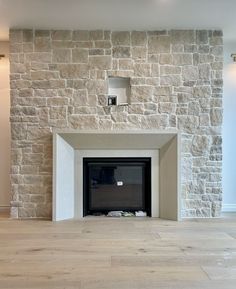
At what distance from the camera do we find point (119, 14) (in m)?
4.18

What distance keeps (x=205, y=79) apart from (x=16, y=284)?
3.59m

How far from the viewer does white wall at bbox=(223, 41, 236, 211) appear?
5.26m

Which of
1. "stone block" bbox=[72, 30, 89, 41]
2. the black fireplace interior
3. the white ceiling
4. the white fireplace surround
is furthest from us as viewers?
the black fireplace interior

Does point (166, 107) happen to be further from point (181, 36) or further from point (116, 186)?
point (116, 186)

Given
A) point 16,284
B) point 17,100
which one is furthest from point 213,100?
point 16,284

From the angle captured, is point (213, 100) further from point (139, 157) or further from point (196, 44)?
point (139, 157)

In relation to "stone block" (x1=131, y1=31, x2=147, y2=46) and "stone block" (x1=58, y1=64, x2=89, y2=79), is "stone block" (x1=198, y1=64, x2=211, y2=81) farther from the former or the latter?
"stone block" (x1=58, y1=64, x2=89, y2=79)

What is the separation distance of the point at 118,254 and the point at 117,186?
1919 millimetres

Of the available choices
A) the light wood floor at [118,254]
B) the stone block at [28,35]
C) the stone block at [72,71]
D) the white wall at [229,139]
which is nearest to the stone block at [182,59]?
the white wall at [229,139]

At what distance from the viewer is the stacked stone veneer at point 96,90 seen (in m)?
4.73

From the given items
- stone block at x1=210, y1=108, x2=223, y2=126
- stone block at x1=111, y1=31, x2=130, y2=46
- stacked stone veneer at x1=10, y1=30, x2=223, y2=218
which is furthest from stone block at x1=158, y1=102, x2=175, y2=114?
stone block at x1=111, y1=31, x2=130, y2=46

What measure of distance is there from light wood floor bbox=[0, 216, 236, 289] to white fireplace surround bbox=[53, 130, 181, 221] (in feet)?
1.14

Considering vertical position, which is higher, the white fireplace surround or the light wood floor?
the white fireplace surround

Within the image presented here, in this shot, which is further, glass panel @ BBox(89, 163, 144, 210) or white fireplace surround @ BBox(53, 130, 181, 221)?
glass panel @ BBox(89, 163, 144, 210)
